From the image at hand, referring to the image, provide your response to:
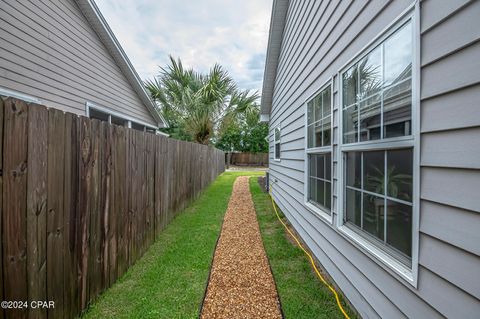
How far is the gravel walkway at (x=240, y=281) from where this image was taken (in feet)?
8.06

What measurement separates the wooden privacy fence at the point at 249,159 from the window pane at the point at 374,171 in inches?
1049

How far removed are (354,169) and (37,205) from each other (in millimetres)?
2584

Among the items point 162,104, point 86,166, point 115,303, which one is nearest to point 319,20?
point 86,166

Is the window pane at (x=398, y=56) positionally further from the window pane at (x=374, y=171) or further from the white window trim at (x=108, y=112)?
the white window trim at (x=108, y=112)

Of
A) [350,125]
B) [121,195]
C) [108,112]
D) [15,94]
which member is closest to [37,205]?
[121,195]

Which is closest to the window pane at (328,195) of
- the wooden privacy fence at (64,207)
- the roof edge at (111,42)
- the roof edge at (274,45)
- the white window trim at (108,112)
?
the wooden privacy fence at (64,207)

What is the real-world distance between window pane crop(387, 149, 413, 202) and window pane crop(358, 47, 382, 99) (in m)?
0.61

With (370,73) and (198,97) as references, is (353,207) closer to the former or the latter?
(370,73)

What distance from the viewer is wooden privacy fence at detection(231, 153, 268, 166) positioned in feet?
95.4

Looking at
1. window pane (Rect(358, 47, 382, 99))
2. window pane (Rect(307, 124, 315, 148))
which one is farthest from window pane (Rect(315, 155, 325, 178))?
window pane (Rect(358, 47, 382, 99))

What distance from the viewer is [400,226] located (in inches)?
72.1

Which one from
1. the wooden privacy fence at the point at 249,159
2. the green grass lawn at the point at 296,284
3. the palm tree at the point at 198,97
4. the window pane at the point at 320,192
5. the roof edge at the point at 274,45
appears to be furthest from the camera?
the wooden privacy fence at the point at 249,159

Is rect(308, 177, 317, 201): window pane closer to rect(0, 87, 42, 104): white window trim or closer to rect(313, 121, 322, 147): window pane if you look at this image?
rect(313, 121, 322, 147): window pane

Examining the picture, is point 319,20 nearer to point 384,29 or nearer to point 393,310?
point 384,29
